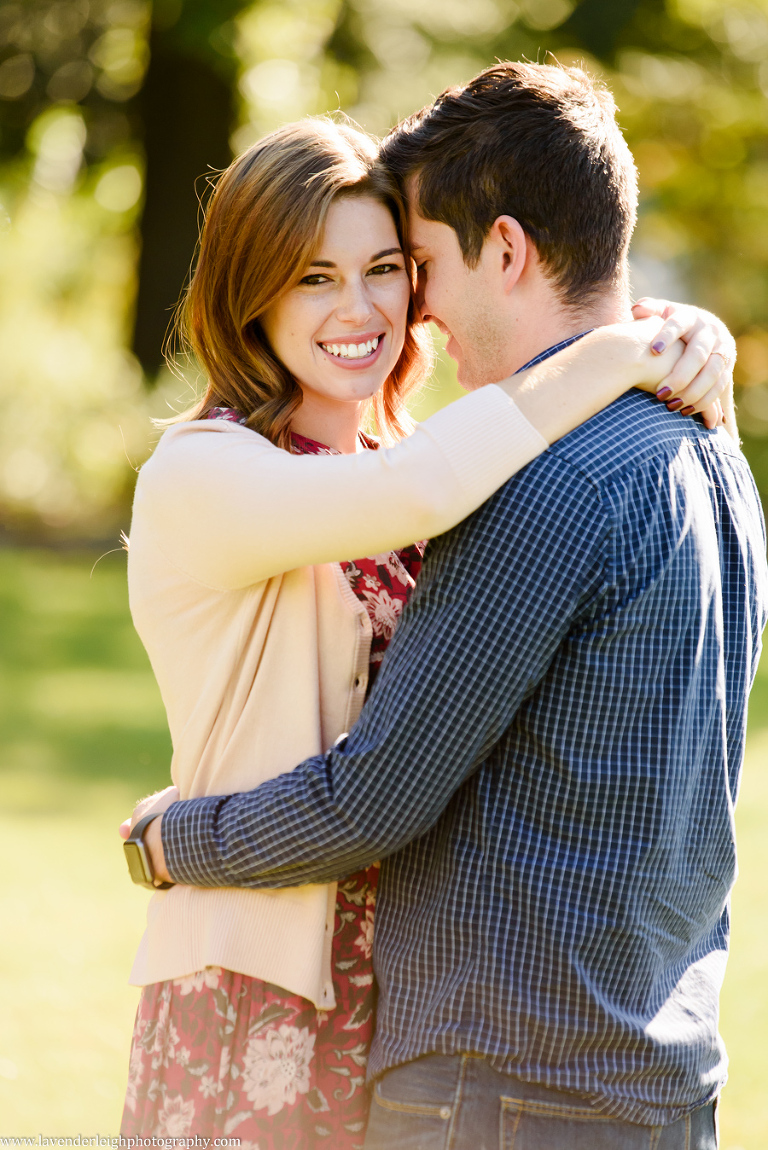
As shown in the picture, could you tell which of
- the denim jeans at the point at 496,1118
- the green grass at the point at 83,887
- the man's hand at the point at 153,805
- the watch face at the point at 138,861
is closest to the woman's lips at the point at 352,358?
the man's hand at the point at 153,805

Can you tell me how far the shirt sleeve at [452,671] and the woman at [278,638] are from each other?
69 mm

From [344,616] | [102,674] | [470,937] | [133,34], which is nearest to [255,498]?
[344,616]

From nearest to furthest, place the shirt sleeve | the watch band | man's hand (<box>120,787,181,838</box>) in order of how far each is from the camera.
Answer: the shirt sleeve → the watch band → man's hand (<box>120,787,181,838</box>)

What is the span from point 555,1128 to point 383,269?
5.20 feet

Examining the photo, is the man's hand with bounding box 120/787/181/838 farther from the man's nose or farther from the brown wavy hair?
the man's nose

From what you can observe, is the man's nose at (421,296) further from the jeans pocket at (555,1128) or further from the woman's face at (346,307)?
the jeans pocket at (555,1128)

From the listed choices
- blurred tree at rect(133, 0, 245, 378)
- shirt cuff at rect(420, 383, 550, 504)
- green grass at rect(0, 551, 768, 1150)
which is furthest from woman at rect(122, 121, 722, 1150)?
blurred tree at rect(133, 0, 245, 378)

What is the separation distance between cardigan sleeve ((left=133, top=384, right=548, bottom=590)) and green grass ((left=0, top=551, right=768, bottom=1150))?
2524 mm

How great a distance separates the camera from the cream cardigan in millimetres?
1736

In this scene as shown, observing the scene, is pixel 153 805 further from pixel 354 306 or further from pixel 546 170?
pixel 546 170

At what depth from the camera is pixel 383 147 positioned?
2.32 metres

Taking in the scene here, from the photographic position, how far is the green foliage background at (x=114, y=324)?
4.66 m

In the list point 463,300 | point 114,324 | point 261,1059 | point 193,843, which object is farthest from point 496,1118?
point 114,324

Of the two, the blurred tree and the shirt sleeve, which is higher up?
the blurred tree
